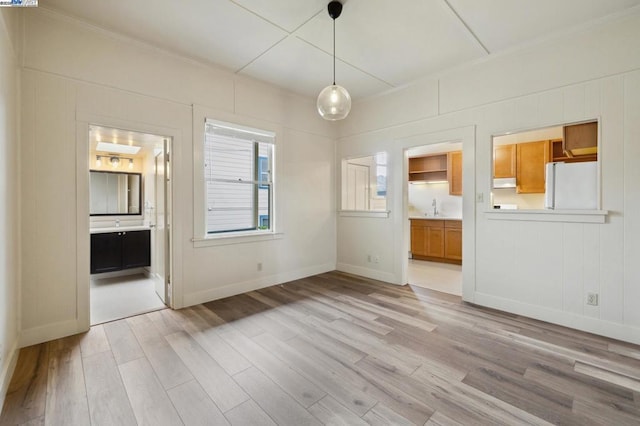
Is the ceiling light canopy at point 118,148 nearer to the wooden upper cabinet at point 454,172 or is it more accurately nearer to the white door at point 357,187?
the white door at point 357,187

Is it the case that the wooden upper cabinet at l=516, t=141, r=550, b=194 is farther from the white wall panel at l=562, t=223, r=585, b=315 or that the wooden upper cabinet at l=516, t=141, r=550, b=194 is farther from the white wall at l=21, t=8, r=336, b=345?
the white wall at l=21, t=8, r=336, b=345

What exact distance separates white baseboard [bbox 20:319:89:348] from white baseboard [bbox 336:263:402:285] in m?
3.68

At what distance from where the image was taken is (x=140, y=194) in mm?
5523

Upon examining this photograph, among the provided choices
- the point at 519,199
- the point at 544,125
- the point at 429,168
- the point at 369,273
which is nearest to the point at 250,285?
the point at 369,273

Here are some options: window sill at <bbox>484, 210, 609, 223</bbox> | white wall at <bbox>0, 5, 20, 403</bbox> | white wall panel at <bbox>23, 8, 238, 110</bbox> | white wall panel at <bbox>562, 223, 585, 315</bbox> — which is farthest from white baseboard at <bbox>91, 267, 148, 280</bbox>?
white wall panel at <bbox>562, 223, 585, 315</bbox>

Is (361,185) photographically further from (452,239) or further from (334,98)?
(334,98)

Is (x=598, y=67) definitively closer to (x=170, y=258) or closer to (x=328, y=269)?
(x=328, y=269)

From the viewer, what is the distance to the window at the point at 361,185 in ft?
16.7

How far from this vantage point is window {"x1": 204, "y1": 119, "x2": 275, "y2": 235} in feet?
12.5

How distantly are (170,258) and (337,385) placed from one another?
2.55 meters

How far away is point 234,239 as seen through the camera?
12.8 feet

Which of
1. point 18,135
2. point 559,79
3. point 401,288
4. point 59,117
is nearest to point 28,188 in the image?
point 18,135

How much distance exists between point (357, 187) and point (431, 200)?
282cm

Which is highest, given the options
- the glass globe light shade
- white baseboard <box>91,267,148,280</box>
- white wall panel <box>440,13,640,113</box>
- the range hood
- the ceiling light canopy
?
white wall panel <box>440,13,640,113</box>
